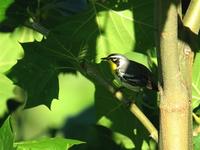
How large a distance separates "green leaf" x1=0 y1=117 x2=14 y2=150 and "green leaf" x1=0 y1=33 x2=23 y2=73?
47 cm

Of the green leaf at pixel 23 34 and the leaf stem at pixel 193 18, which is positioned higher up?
the leaf stem at pixel 193 18

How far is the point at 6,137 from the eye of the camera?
75 centimetres

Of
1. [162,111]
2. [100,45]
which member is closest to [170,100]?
→ [162,111]

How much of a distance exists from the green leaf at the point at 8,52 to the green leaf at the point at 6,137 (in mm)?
473

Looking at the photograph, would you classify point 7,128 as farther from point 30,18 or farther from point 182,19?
point 30,18

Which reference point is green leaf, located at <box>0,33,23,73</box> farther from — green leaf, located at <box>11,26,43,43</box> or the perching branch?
the perching branch

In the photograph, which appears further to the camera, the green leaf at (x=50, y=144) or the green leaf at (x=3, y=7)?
the green leaf at (x=3, y=7)

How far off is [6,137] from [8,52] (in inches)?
20.1

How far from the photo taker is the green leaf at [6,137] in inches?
28.9

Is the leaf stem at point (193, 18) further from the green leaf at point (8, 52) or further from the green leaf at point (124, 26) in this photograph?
the green leaf at point (8, 52)

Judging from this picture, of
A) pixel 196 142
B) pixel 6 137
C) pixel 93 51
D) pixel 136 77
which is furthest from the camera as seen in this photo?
pixel 136 77

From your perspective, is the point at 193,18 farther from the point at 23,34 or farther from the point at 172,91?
the point at 23,34

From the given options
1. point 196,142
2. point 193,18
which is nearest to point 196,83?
point 196,142

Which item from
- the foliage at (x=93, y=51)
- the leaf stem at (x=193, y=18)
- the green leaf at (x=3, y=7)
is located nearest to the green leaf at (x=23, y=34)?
the foliage at (x=93, y=51)
